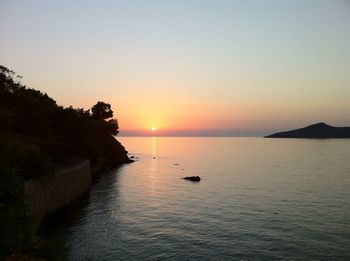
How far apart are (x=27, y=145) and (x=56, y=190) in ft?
22.4

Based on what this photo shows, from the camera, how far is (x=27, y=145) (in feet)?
99.3

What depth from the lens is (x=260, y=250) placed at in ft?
81.1

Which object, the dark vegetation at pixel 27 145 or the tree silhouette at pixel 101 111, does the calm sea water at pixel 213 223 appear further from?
the tree silhouette at pixel 101 111

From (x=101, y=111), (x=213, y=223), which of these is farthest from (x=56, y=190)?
(x=101, y=111)

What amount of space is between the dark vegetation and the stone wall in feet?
3.35

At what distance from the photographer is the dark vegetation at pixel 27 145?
15062 mm

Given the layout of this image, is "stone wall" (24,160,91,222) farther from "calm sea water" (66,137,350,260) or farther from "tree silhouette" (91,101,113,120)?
"tree silhouette" (91,101,113,120)

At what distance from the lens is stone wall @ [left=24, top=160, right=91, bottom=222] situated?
28.1 metres

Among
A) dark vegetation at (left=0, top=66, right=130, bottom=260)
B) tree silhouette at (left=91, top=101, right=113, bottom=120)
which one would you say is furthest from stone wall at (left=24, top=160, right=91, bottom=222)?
tree silhouette at (left=91, top=101, right=113, bottom=120)

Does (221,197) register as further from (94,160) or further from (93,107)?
(93,107)

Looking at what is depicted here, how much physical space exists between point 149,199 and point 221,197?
30.7 feet

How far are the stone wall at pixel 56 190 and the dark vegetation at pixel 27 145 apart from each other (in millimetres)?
1020

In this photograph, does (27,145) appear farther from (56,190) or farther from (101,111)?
(101,111)

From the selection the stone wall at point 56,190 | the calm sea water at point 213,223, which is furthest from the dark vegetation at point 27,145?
the calm sea water at point 213,223
